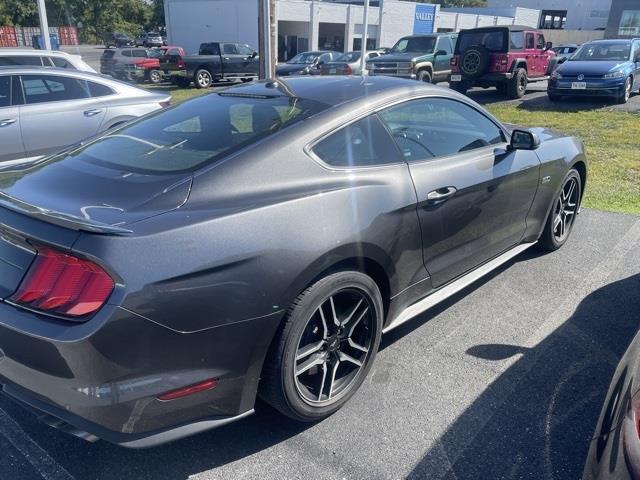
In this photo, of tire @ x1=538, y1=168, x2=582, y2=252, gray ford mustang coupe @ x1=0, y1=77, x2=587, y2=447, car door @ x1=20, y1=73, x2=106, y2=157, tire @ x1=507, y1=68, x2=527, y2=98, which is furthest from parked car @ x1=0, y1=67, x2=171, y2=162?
tire @ x1=507, y1=68, x2=527, y2=98

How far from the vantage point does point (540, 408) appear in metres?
2.70

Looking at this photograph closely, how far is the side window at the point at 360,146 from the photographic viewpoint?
264 cm

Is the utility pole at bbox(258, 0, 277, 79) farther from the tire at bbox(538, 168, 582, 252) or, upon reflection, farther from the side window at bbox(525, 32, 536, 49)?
the side window at bbox(525, 32, 536, 49)

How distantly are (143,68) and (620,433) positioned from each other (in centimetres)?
2494

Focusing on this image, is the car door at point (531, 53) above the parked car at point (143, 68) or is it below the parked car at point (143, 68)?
above

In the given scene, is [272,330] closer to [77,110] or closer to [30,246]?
[30,246]

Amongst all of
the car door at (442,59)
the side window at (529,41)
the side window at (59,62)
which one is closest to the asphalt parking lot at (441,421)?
the side window at (59,62)

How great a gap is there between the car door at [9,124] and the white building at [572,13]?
70.2 metres

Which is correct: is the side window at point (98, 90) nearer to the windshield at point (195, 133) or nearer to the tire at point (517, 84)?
the windshield at point (195, 133)

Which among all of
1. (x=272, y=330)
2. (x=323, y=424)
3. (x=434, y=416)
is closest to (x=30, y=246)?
(x=272, y=330)

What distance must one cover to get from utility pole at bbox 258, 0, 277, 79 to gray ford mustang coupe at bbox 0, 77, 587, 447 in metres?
6.87

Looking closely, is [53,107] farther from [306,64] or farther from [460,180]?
[306,64]

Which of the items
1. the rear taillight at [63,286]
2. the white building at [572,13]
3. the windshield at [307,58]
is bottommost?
the windshield at [307,58]

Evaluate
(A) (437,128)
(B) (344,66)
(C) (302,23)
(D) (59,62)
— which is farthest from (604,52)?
(C) (302,23)
